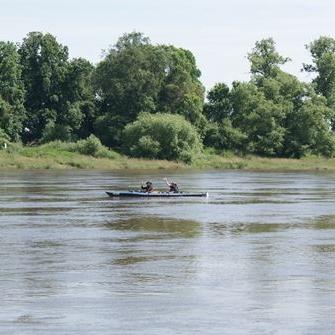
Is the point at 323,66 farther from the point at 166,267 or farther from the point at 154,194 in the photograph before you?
the point at 166,267

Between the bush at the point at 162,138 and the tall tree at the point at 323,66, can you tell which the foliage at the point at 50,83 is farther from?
the tall tree at the point at 323,66

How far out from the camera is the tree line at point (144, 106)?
12756cm

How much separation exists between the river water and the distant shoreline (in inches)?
2183

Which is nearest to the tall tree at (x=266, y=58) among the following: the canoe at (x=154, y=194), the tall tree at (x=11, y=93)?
the tall tree at (x=11, y=93)

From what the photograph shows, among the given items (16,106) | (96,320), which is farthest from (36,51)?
(96,320)

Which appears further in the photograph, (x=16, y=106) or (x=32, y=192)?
(x=16, y=106)

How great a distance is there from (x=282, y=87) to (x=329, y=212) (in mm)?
87406

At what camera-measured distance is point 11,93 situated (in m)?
130

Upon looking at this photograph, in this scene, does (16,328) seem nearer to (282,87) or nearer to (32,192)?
(32,192)

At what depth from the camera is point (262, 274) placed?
101 feet

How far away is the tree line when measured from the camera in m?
128

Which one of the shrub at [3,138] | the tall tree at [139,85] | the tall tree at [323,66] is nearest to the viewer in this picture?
the shrub at [3,138]

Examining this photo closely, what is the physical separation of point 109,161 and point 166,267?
93335 mm

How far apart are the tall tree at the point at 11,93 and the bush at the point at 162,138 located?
510 inches
